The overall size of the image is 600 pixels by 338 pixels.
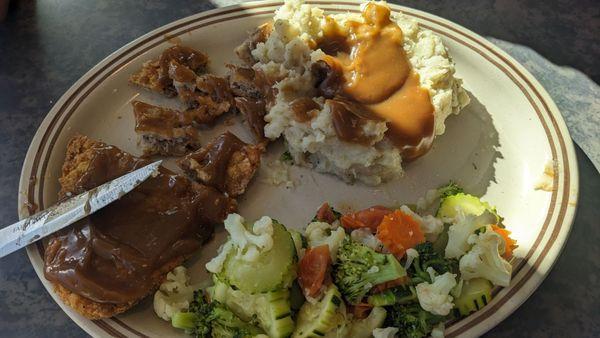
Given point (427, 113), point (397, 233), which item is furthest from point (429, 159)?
point (397, 233)

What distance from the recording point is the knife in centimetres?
370

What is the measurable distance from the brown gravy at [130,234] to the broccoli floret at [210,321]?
1.19ft

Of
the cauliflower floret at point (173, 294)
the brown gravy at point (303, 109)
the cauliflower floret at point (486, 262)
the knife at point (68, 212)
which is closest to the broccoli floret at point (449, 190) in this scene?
the cauliflower floret at point (486, 262)

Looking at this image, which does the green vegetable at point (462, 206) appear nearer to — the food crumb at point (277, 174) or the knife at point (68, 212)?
the food crumb at point (277, 174)

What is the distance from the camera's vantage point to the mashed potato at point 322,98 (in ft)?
13.6

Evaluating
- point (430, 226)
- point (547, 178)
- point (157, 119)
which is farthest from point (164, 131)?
point (547, 178)

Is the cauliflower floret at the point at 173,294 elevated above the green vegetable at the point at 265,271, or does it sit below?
below

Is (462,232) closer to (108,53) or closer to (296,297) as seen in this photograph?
(296,297)

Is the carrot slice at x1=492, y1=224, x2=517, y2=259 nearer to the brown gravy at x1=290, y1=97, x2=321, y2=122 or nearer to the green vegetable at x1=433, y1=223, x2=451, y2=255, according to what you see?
the green vegetable at x1=433, y1=223, x2=451, y2=255

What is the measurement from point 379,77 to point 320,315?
2004 millimetres

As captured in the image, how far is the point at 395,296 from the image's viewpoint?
325cm

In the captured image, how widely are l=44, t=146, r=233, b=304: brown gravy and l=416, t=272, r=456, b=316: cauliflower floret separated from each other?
5.22 feet

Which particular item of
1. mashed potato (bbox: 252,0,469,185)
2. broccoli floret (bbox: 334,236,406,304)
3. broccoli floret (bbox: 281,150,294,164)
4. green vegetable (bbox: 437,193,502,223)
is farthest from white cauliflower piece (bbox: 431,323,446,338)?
broccoli floret (bbox: 281,150,294,164)

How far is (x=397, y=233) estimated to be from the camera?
355 centimetres
